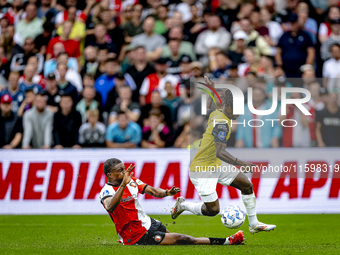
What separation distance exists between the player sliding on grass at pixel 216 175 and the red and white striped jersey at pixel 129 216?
1058 mm

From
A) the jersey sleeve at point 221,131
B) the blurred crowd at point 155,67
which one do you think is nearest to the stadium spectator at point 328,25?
the blurred crowd at point 155,67

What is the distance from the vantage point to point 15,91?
12812 mm

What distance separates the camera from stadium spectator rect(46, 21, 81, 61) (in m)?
13.7

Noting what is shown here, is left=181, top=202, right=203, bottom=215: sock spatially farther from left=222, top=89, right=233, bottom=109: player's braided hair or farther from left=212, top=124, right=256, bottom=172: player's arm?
left=222, top=89, right=233, bottom=109: player's braided hair

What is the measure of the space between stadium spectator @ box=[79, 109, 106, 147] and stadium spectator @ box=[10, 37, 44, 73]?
3.21m

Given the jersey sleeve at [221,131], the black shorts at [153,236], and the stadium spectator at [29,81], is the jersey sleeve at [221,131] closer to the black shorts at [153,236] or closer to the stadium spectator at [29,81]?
the black shorts at [153,236]

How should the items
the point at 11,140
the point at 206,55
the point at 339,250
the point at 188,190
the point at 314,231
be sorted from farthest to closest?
the point at 206,55, the point at 11,140, the point at 188,190, the point at 314,231, the point at 339,250

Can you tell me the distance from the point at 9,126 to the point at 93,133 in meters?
2.11

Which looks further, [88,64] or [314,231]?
[88,64]

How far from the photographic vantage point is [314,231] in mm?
9180

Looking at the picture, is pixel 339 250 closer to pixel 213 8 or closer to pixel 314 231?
pixel 314 231

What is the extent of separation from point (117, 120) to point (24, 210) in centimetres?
284

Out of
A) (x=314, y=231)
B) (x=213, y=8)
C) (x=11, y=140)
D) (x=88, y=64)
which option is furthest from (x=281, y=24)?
(x=11, y=140)

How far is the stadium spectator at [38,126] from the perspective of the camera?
11.7 meters
